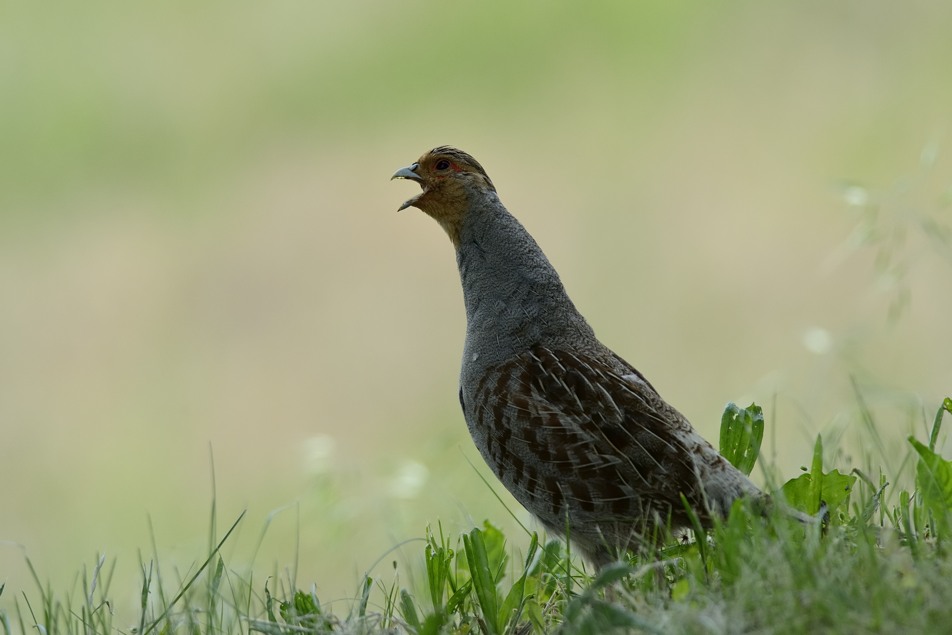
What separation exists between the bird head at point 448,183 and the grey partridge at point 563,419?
0.04 m

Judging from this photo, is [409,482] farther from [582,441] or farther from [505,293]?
[582,441]

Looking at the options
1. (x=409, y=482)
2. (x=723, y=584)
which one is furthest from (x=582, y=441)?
(x=409, y=482)

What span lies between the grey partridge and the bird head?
0.04 meters

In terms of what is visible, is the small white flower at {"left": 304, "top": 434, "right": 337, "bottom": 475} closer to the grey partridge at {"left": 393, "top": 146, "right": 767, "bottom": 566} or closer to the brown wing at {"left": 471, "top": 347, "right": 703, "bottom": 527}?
the grey partridge at {"left": 393, "top": 146, "right": 767, "bottom": 566}

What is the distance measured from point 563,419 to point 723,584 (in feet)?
2.55

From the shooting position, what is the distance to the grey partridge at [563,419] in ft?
9.30

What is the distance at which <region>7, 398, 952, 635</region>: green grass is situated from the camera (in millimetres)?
1956

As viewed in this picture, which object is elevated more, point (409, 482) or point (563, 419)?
point (409, 482)

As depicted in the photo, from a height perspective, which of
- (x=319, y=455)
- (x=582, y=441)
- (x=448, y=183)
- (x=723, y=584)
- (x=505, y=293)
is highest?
(x=448, y=183)

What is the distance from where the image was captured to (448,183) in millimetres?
3445

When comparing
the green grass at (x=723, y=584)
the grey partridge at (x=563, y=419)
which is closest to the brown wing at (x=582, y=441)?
the grey partridge at (x=563, y=419)

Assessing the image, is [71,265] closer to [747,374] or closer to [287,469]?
[287,469]

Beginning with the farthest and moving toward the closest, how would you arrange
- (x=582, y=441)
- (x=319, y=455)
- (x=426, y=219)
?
(x=426, y=219) < (x=319, y=455) < (x=582, y=441)

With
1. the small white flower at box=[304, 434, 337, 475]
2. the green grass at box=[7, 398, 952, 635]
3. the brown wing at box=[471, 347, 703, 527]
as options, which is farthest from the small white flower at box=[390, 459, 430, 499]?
the brown wing at box=[471, 347, 703, 527]
